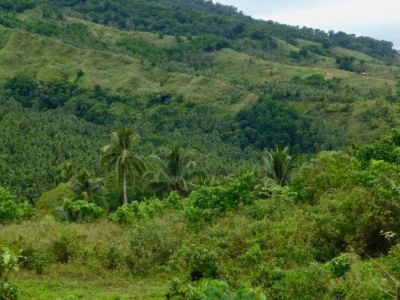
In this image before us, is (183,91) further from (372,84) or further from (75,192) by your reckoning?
(75,192)

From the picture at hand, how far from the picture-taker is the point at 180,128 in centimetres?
12531

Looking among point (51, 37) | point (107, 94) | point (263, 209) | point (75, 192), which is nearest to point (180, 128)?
point (107, 94)

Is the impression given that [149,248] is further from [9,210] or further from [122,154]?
[122,154]

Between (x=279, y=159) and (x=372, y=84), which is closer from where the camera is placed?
(x=279, y=159)

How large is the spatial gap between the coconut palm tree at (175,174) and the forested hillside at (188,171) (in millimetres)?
114

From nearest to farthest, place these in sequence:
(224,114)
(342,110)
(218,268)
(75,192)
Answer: (218,268) < (75,192) < (342,110) < (224,114)

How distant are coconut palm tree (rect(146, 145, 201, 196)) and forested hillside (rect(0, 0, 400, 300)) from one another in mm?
114

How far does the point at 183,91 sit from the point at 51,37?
51042 mm

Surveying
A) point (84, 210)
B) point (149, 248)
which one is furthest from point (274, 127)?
point (149, 248)

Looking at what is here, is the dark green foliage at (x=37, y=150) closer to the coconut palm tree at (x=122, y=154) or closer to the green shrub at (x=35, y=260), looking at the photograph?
the coconut palm tree at (x=122, y=154)

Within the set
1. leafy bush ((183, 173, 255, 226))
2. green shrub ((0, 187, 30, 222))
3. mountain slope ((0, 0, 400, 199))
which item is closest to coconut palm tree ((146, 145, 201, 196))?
green shrub ((0, 187, 30, 222))

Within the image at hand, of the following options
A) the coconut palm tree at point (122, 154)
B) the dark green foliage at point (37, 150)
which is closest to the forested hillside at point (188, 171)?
the coconut palm tree at point (122, 154)

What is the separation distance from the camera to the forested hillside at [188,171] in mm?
18000

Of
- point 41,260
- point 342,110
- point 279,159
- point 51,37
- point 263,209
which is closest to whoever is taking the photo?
point 41,260
